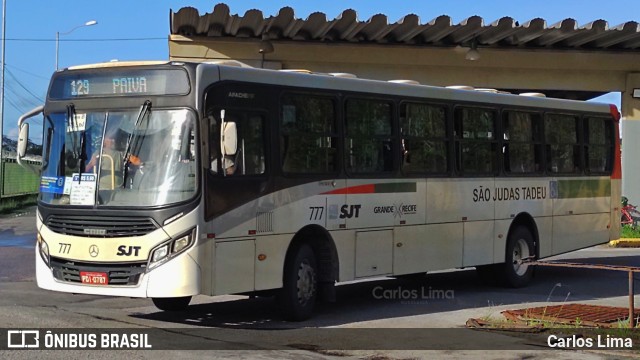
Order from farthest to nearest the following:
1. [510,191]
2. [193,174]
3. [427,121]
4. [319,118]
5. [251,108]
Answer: [510,191] < [427,121] < [319,118] < [251,108] < [193,174]

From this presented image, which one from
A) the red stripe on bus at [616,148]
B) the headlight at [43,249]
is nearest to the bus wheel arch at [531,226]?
the red stripe on bus at [616,148]

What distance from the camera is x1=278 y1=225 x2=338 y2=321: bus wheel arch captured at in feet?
36.2

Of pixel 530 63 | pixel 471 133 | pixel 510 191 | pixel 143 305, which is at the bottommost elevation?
pixel 143 305

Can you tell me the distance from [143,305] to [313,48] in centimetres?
1348

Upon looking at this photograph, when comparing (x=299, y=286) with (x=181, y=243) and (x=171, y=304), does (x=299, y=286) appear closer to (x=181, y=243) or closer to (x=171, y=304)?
(x=171, y=304)

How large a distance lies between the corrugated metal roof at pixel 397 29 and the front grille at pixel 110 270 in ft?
38.5

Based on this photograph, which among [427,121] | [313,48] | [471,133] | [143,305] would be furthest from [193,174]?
[313,48]

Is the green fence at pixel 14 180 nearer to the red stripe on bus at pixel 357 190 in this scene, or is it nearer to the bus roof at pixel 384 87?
the bus roof at pixel 384 87

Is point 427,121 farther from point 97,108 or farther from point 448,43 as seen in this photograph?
point 448,43

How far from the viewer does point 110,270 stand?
991 cm

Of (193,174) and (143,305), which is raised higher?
(193,174)

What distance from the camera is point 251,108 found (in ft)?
34.9

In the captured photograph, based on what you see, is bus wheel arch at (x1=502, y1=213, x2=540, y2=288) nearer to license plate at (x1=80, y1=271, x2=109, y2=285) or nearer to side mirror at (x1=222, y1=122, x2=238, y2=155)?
side mirror at (x1=222, y1=122, x2=238, y2=155)

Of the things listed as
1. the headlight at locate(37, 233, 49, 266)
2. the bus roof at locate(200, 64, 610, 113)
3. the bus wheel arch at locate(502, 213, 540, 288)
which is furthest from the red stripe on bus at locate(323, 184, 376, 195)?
the bus wheel arch at locate(502, 213, 540, 288)
